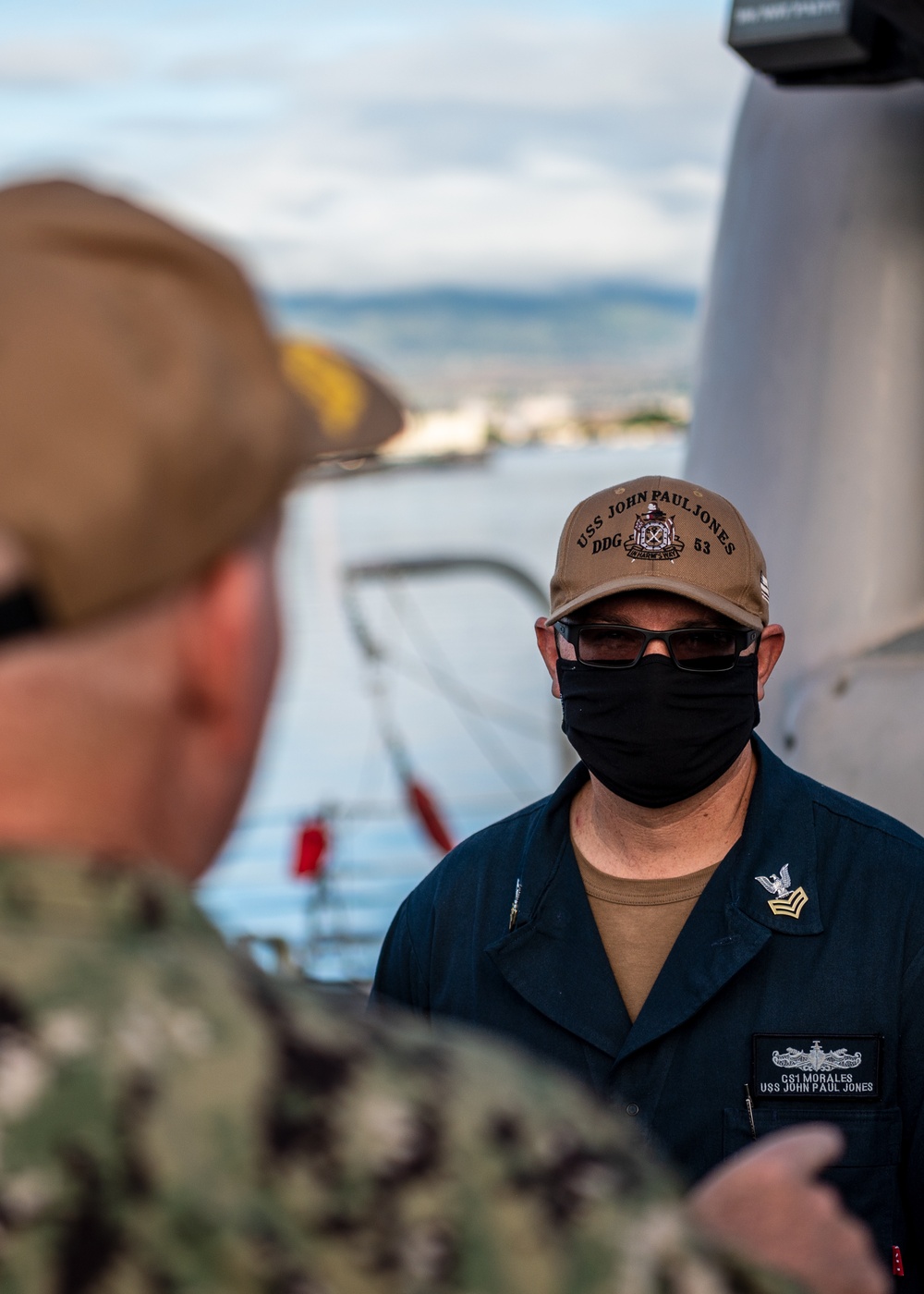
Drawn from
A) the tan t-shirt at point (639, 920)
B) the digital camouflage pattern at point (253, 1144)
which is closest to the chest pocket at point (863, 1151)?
the tan t-shirt at point (639, 920)

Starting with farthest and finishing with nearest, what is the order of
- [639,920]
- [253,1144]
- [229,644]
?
[639,920], [229,644], [253,1144]

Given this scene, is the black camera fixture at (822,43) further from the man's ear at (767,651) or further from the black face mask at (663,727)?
the black face mask at (663,727)

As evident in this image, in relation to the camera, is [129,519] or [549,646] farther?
[549,646]

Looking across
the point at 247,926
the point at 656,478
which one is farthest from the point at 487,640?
the point at 656,478

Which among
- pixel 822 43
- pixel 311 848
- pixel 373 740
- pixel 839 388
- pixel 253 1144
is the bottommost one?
pixel 373 740

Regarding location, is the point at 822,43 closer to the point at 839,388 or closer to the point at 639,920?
the point at 839,388

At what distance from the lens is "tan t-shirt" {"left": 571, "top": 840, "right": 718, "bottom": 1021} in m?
2.87

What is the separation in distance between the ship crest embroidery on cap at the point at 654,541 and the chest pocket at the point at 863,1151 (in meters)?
0.98

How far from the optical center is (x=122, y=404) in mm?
1053

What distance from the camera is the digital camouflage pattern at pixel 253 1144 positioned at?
960 mm

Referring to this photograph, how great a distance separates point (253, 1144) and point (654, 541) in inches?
82.6

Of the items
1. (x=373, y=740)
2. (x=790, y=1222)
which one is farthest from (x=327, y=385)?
(x=373, y=740)

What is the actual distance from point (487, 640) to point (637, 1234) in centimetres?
3485

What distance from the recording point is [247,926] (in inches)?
600
